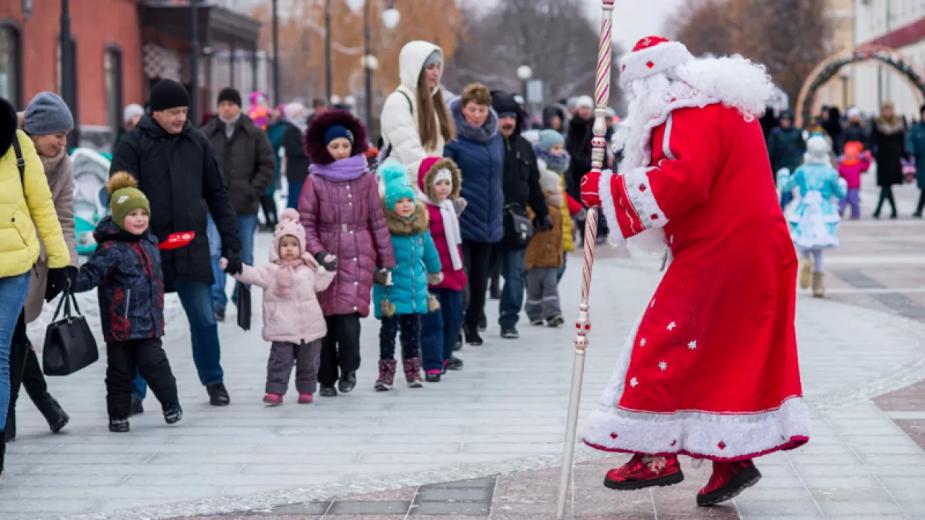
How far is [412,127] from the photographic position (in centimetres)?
1038

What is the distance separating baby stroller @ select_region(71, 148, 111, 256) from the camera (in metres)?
12.5

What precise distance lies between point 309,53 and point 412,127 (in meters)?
52.9

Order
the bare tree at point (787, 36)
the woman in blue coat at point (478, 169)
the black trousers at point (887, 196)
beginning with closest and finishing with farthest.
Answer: the woman in blue coat at point (478, 169)
the black trousers at point (887, 196)
the bare tree at point (787, 36)

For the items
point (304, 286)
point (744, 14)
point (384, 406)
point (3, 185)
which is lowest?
point (384, 406)

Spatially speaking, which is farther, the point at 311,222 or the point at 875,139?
the point at 875,139

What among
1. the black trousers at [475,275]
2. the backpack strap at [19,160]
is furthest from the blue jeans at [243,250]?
the backpack strap at [19,160]

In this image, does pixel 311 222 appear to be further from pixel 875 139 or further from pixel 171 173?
pixel 875 139

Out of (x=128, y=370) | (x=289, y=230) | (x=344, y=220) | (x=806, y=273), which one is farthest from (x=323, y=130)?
(x=806, y=273)

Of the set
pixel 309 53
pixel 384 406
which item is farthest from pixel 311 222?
pixel 309 53

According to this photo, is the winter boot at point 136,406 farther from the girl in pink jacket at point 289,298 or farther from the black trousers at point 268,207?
the black trousers at point 268,207

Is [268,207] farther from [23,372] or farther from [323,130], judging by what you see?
[23,372]

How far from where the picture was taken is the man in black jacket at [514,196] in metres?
11.8

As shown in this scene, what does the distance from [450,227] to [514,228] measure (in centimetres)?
162

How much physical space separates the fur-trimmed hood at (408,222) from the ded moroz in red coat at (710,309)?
11.4ft
